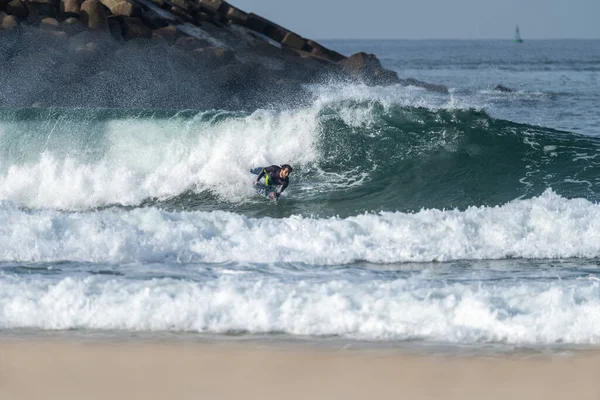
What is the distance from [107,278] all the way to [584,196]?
23.4ft

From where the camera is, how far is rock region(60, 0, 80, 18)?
86.0 ft

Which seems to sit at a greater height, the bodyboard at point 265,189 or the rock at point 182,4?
the rock at point 182,4

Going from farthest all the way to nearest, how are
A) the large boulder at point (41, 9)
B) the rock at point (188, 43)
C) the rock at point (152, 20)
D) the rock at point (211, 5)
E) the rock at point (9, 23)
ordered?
the rock at point (211, 5), the rock at point (152, 20), the rock at point (188, 43), the large boulder at point (41, 9), the rock at point (9, 23)

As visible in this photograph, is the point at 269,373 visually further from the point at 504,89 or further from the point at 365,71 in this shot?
the point at 504,89

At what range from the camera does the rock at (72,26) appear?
25297 millimetres

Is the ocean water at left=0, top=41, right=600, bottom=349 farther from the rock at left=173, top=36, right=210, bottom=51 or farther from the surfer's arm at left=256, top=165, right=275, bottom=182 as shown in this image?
the rock at left=173, top=36, right=210, bottom=51

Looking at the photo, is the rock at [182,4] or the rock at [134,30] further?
the rock at [182,4]

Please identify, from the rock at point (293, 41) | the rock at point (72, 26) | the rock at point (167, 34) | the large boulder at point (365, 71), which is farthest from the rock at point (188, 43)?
the large boulder at point (365, 71)

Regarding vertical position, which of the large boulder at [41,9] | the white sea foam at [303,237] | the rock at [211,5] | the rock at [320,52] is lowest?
the white sea foam at [303,237]

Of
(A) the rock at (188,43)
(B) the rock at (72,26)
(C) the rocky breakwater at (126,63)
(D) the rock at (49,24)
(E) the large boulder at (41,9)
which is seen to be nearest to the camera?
(C) the rocky breakwater at (126,63)

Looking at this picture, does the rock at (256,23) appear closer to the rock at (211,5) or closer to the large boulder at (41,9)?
the rock at (211,5)

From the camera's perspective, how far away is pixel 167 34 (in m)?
27.4

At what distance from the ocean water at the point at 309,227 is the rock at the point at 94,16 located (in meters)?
9.65

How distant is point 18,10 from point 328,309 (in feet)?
69.4
